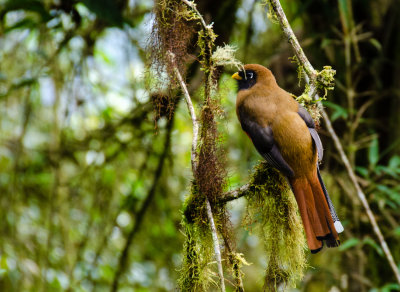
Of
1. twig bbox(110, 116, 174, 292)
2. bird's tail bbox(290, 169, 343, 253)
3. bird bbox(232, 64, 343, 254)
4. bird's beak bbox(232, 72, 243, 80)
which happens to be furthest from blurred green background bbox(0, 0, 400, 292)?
bird's tail bbox(290, 169, 343, 253)

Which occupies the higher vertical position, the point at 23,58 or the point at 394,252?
the point at 23,58

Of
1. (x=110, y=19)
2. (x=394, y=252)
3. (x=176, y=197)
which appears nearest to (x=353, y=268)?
(x=394, y=252)

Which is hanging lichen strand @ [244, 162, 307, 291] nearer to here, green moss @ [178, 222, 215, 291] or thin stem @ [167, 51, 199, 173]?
green moss @ [178, 222, 215, 291]

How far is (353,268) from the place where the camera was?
336 cm

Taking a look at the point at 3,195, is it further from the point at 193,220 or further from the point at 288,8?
the point at 288,8

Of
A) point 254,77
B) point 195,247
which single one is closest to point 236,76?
point 254,77

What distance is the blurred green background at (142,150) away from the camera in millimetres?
3174

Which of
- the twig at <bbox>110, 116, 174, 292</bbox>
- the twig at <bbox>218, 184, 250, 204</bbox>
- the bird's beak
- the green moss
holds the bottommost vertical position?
the green moss

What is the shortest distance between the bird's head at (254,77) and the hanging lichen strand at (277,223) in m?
0.57

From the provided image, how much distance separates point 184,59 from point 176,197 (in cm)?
186

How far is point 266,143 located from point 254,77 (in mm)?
531

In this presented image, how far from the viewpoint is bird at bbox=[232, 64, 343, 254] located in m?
2.01

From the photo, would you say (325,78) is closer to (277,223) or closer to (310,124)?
(310,124)

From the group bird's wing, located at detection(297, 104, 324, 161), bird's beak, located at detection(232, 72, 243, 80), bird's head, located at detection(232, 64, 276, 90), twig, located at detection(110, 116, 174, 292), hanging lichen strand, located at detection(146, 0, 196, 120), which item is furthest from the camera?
twig, located at detection(110, 116, 174, 292)
